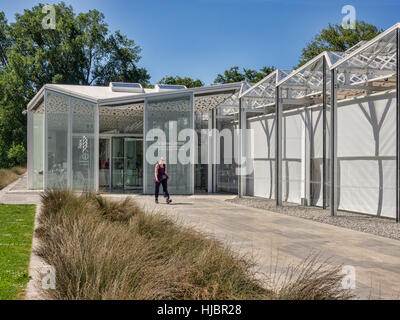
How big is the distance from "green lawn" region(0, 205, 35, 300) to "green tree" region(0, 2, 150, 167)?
3308cm

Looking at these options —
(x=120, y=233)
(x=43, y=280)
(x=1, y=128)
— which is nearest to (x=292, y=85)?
(x=120, y=233)

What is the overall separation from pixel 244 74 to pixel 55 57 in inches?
714

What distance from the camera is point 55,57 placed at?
46719 millimetres

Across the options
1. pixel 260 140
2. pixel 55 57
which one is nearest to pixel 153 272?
pixel 260 140

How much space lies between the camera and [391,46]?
1148cm

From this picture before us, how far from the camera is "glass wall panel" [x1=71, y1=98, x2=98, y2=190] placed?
66.3 feet

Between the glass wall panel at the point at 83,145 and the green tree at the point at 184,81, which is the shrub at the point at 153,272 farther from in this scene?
the green tree at the point at 184,81

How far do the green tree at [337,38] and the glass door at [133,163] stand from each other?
22.3 metres

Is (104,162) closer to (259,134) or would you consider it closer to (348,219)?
(259,134)

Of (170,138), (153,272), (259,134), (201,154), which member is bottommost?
(153,272)

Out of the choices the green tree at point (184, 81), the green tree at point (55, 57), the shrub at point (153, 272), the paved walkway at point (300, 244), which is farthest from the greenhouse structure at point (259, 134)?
the green tree at point (184, 81)

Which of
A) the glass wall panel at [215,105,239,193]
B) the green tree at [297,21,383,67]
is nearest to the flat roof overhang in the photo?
the glass wall panel at [215,105,239,193]

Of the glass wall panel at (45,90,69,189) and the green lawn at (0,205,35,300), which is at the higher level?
the glass wall panel at (45,90,69,189)

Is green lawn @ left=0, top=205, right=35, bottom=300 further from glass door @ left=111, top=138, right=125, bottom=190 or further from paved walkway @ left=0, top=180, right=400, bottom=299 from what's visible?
glass door @ left=111, top=138, right=125, bottom=190
